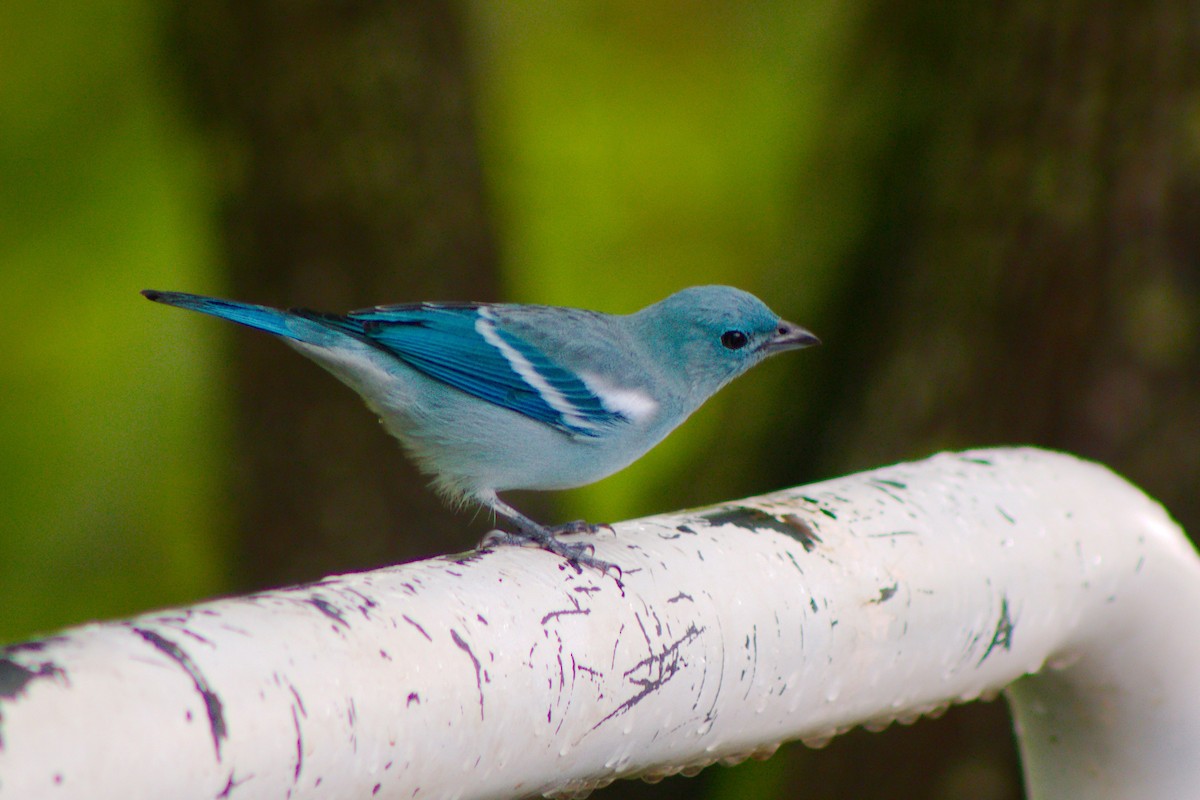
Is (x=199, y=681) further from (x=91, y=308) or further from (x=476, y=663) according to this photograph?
(x=91, y=308)

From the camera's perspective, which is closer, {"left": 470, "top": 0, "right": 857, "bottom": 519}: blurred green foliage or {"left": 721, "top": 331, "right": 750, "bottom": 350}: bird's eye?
{"left": 721, "top": 331, "right": 750, "bottom": 350}: bird's eye

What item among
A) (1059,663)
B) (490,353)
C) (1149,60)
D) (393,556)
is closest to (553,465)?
(490,353)

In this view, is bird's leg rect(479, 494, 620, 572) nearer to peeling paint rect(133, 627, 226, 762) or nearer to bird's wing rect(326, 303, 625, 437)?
bird's wing rect(326, 303, 625, 437)

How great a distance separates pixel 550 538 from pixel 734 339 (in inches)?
39.9

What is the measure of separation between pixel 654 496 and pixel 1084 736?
13.5 feet

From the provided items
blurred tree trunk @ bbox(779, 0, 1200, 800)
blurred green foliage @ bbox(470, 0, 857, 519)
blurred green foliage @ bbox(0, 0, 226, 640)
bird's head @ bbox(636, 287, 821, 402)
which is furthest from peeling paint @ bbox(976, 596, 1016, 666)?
blurred green foliage @ bbox(0, 0, 226, 640)

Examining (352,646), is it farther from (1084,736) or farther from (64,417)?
(64,417)

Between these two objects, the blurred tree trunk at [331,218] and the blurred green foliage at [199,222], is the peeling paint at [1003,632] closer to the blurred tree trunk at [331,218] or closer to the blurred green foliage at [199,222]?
the blurred tree trunk at [331,218]

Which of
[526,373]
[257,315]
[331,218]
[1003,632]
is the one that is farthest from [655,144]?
[1003,632]

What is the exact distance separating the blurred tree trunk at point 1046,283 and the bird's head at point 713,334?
2.16 m

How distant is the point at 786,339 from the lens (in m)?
3.43

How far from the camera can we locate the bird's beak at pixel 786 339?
11.2 feet

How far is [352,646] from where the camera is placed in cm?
166

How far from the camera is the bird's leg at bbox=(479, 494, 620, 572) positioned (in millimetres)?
2254
